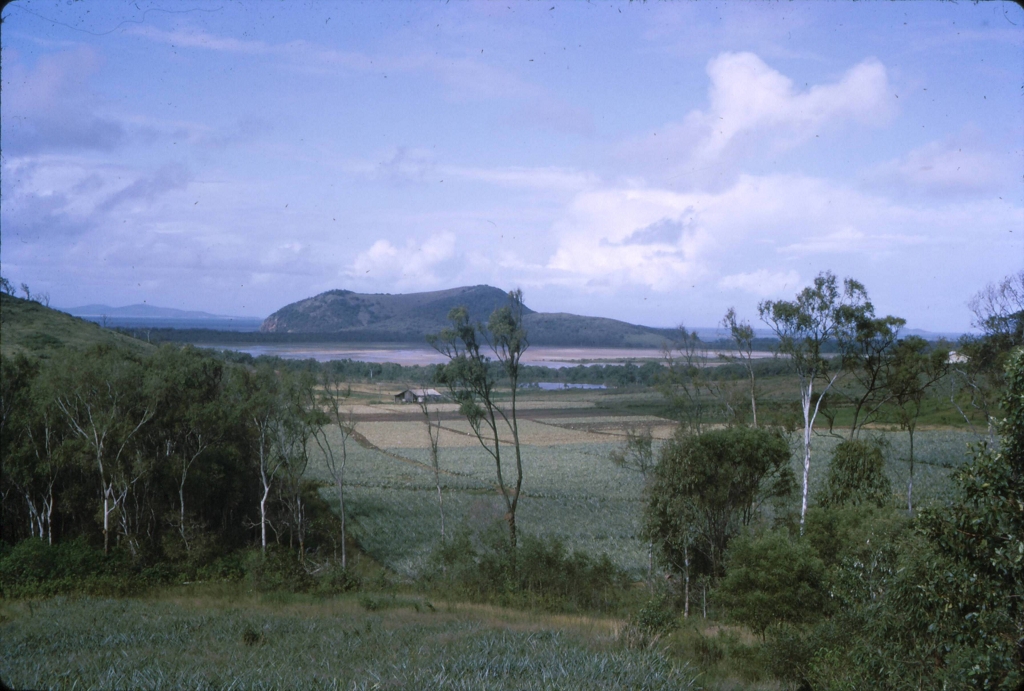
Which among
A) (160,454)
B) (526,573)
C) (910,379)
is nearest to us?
(526,573)

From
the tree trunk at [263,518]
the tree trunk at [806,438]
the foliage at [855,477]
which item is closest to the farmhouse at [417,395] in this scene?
the tree trunk at [263,518]

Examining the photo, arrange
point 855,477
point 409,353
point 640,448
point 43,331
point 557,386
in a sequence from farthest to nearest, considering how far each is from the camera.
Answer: point 557,386 → point 409,353 → point 43,331 → point 640,448 → point 855,477

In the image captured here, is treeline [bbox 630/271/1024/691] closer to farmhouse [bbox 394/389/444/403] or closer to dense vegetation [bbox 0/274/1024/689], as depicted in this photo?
dense vegetation [bbox 0/274/1024/689]

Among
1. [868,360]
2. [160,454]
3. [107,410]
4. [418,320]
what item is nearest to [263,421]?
[160,454]

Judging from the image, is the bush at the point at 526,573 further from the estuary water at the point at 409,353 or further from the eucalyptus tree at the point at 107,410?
the eucalyptus tree at the point at 107,410

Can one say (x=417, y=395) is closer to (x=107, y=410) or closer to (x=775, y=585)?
(x=107, y=410)

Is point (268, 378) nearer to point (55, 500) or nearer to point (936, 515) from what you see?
point (55, 500)

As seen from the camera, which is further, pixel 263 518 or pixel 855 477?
pixel 855 477
